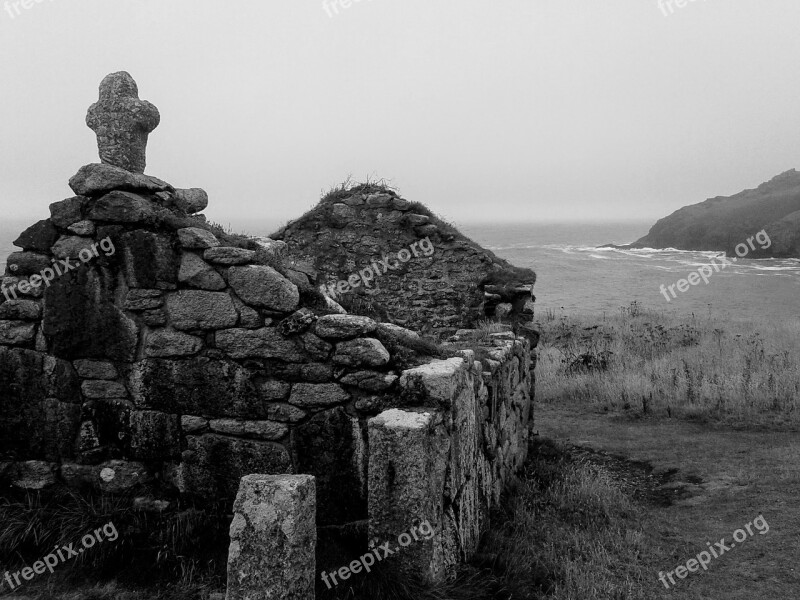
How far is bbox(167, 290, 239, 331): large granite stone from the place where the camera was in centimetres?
450

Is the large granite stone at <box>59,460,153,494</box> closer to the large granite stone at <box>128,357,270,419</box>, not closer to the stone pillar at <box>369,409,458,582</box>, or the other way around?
the large granite stone at <box>128,357,270,419</box>

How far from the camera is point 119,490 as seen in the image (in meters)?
4.54

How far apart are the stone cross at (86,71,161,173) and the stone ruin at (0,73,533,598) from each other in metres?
0.10

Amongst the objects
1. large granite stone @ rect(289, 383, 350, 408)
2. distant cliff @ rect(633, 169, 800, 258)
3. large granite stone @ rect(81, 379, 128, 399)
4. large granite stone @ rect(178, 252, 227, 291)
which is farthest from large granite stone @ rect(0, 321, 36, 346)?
distant cliff @ rect(633, 169, 800, 258)

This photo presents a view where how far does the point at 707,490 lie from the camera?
7152 millimetres

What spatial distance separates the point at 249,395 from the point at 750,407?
10.2 meters

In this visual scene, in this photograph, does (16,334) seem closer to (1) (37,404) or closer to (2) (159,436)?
(1) (37,404)

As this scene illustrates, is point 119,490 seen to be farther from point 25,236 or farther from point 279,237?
point 279,237

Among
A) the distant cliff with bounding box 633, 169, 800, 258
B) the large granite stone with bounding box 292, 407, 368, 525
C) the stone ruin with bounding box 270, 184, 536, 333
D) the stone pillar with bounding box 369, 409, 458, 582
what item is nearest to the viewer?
the stone pillar with bounding box 369, 409, 458, 582

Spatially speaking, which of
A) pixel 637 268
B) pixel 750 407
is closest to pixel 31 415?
pixel 750 407

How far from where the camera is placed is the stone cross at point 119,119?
194 inches

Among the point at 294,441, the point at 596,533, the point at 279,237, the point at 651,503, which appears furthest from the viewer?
the point at 279,237

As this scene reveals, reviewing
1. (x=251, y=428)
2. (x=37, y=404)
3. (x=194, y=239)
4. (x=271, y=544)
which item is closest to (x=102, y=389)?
(x=37, y=404)

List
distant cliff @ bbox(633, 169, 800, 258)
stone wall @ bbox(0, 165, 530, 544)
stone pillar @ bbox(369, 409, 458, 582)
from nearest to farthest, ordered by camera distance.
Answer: stone pillar @ bbox(369, 409, 458, 582), stone wall @ bbox(0, 165, 530, 544), distant cliff @ bbox(633, 169, 800, 258)
